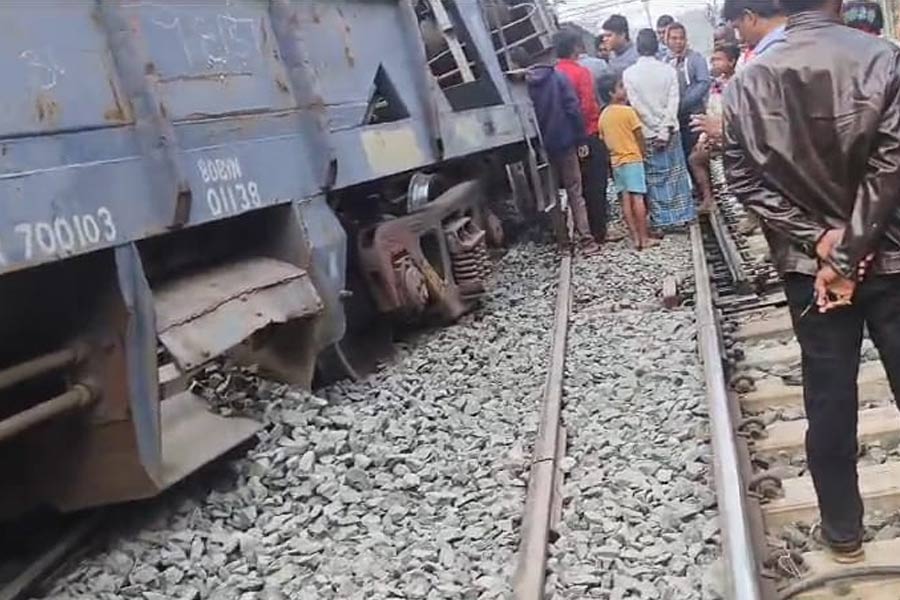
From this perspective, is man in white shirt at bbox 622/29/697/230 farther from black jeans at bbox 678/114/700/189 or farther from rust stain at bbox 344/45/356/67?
rust stain at bbox 344/45/356/67

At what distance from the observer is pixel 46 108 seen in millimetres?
3979

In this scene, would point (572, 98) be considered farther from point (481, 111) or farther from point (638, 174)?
point (481, 111)

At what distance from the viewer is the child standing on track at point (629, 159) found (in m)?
10.5

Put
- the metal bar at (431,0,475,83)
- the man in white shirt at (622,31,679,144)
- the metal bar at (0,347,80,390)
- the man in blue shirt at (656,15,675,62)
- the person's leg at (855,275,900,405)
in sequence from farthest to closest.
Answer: the man in blue shirt at (656,15,675,62), the man in white shirt at (622,31,679,144), the metal bar at (431,0,475,83), the metal bar at (0,347,80,390), the person's leg at (855,275,900,405)

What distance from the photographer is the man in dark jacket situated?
10852mm

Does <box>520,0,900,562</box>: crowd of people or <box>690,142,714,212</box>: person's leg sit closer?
<box>520,0,900,562</box>: crowd of people

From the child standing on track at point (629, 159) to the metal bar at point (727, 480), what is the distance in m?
3.63

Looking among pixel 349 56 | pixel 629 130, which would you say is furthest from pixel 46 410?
pixel 629 130

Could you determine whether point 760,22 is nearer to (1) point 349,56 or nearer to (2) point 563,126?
(1) point 349,56

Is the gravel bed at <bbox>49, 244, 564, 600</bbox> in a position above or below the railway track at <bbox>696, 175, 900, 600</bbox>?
above

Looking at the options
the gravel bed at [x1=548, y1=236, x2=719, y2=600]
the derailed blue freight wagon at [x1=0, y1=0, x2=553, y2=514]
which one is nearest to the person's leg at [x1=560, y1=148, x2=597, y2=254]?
the gravel bed at [x1=548, y1=236, x2=719, y2=600]

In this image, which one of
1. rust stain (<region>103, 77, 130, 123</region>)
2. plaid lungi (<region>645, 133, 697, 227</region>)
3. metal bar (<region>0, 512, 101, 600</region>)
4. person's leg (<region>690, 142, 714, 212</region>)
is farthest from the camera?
person's leg (<region>690, 142, 714, 212</region>)

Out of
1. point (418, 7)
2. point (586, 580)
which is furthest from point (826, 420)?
point (418, 7)

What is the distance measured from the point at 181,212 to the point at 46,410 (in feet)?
3.09
